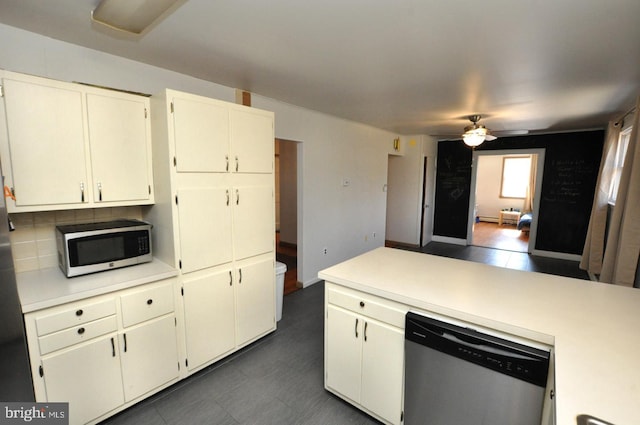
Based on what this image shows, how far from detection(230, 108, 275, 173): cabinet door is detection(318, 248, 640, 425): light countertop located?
3.95ft

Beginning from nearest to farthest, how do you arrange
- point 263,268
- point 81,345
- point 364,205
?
point 81,345, point 263,268, point 364,205

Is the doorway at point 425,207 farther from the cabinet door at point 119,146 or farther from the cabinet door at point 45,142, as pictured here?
the cabinet door at point 45,142

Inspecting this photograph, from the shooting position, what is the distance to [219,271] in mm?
2383

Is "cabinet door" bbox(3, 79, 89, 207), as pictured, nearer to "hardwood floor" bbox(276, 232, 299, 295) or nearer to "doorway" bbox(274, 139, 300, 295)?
"hardwood floor" bbox(276, 232, 299, 295)

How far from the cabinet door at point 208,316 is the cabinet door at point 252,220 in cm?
28

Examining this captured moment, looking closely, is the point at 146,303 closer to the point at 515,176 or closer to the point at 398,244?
the point at 398,244

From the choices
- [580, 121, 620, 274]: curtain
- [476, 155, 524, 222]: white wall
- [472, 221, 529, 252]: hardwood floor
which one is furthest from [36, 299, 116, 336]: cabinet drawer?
[476, 155, 524, 222]: white wall

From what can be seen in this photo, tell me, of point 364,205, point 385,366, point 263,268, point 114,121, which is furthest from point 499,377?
point 364,205

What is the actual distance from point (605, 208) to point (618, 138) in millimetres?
1013

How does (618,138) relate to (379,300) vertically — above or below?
above

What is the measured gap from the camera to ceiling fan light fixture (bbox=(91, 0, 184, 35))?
1.38 m

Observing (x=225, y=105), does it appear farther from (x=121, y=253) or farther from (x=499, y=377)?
(x=499, y=377)

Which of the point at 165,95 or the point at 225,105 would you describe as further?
the point at 225,105

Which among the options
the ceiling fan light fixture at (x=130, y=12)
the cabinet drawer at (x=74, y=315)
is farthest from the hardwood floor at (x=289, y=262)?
the ceiling fan light fixture at (x=130, y=12)
